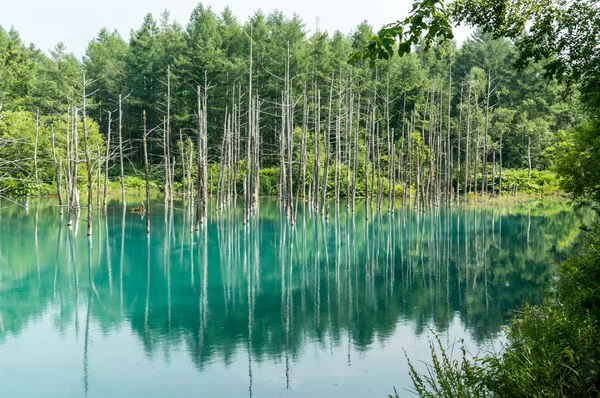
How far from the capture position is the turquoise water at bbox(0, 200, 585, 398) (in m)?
7.97

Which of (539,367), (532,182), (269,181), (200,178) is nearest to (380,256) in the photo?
(200,178)

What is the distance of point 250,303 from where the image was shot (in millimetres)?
11984

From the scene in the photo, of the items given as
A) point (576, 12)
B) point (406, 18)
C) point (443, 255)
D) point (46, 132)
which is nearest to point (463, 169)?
point (443, 255)

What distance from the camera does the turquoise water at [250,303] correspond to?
26.2 ft

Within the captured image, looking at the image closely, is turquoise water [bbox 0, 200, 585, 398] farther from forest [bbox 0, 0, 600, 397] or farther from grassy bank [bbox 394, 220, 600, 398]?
grassy bank [bbox 394, 220, 600, 398]

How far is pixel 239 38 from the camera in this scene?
51.8 meters

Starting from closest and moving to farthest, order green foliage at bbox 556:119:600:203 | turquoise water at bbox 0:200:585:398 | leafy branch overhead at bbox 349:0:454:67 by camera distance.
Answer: leafy branch overhead at bbox 349:0:454:67 → turquoise water at bbox 0:200:585:398 → green foliage at bbox 556:119:600:203

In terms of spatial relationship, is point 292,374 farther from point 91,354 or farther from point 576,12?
point 576,12

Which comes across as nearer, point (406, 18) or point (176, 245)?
point (406, 18)

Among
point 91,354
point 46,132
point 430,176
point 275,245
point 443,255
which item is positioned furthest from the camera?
point 46,132

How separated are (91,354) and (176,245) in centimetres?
1116

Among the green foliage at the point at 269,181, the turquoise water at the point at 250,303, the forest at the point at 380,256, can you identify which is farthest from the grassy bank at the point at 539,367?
the green foliage at the point at 269,181

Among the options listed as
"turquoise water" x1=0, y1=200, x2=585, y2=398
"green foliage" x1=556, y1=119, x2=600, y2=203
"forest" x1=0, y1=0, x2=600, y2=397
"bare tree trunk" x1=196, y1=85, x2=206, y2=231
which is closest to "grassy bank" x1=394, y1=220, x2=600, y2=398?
"forest" x1=0, y1=0, x2=600, y2=397

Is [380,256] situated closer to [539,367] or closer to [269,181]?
[539,367]
